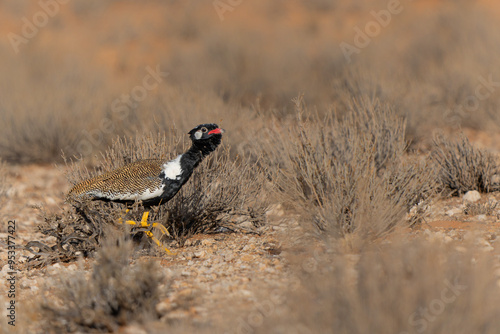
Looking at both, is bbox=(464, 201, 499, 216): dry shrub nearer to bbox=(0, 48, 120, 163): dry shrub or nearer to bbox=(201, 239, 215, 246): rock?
bbox=(201, 239, 215, 246): rock

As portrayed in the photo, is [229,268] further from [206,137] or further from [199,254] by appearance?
[206,137]

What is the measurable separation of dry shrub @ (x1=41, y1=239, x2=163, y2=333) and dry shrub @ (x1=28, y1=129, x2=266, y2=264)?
1.96m

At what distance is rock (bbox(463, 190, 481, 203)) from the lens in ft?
25.2

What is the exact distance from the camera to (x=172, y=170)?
5660 mm

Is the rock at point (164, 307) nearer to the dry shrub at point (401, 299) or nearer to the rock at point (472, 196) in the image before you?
the dry shrub at point (401, 299)

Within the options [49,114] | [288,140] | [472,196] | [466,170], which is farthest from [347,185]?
[49,114]

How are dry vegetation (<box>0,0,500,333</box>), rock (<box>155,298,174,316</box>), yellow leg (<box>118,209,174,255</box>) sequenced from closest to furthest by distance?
1. dry vegetation (<box>0,0,500,333</box>)
2. rock (<box>155,298,174,316</box>)
3. yellow leg (<box>118,209,174,255</box>)

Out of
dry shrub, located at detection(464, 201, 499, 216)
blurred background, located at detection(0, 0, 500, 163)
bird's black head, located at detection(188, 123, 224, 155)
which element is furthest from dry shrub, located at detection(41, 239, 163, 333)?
dry shrub, located at detection(464, 201, 499, 216)

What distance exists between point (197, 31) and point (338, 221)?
54.4ft

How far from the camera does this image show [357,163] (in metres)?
5.73

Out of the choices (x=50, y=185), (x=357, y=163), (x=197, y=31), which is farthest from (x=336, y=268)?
(x=197, y=31)

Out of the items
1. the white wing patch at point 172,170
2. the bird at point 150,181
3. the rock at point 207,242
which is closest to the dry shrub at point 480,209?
the rock at point 207,242

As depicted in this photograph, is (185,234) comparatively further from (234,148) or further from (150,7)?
(150,7)

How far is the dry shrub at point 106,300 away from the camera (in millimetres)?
3959
